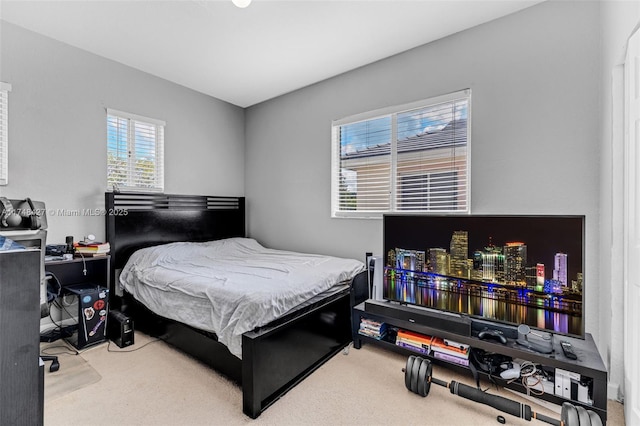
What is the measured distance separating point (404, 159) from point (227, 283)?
211 centimetres

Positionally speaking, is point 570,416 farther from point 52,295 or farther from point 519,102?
point 52,295

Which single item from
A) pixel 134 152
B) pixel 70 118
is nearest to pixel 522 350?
pixel 134 152

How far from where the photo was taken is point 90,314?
260 cm

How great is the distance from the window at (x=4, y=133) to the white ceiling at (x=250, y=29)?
24.9 inches

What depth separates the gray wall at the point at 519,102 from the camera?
7.08 feet

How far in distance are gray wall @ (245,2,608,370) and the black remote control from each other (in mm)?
533

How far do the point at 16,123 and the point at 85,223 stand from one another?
102 centimetres

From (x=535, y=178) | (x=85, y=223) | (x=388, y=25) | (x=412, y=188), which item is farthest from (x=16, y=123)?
(x=535, y=178)

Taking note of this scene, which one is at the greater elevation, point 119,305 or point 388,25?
point 388,25

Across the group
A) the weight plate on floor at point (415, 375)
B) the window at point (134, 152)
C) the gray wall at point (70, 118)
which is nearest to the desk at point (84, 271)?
the gray wall at point (70, 118)

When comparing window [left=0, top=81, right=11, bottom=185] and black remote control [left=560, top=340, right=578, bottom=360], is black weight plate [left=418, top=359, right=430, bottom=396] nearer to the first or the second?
black remote control [left=560, top=340, right=578, bottom=360]

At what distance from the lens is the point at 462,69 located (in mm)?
2689

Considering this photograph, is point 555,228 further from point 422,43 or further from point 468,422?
point 422,43

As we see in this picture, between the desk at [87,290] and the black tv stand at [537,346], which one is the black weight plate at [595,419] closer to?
the black tv stand at [537,346]
